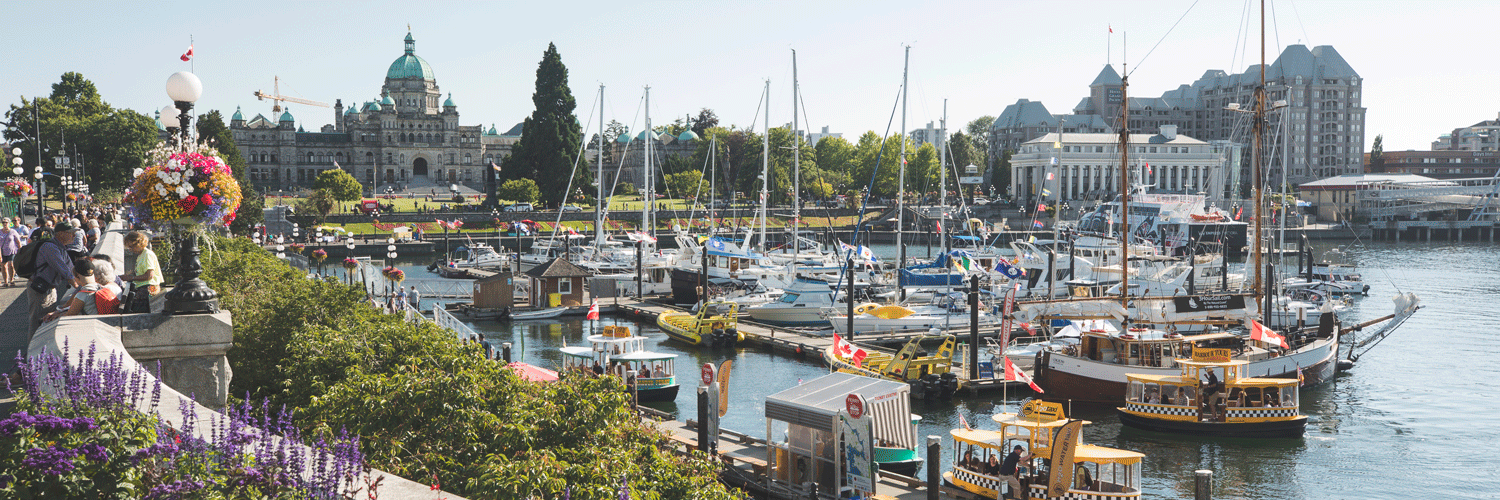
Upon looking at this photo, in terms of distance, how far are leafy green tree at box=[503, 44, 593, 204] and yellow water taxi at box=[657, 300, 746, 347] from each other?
209ft

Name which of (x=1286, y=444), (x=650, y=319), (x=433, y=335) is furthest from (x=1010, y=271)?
(x=433, y=335)

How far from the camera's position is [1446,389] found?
1465 inches

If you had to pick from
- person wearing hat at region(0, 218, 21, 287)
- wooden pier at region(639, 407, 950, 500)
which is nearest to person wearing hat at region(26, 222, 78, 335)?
person wearing hat at region(0, 218, 21, 287)

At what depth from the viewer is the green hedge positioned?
8586mm

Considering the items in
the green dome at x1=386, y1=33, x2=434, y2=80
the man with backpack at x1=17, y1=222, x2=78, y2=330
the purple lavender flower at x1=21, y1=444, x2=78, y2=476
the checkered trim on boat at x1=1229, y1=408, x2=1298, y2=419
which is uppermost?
the green dome at x1=386, y1=33, x2=434, y2=80

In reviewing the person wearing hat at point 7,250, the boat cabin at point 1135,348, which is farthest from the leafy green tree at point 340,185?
the boat cabin at point 1135,348

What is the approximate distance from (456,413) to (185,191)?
3523 mm

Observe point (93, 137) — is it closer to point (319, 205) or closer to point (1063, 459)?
point (319, 205)

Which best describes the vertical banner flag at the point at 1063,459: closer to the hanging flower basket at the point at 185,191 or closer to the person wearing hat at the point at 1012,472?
the person wearing hat at the point at 1012,472

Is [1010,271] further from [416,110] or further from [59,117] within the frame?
[416,110]

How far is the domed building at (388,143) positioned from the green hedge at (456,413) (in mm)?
147700

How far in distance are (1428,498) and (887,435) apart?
40.5 feet

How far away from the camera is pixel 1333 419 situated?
32562 mm

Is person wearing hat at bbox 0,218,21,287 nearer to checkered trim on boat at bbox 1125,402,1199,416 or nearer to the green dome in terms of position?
checkered trim on boat at bbox 1125,402,1199,416
